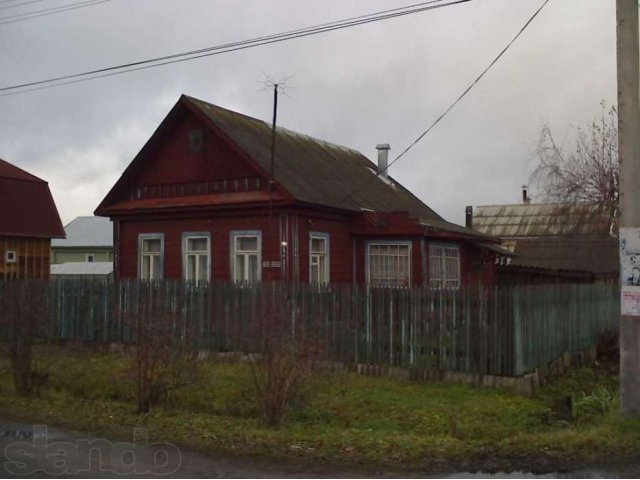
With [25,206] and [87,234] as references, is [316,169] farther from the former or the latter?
[87,234]

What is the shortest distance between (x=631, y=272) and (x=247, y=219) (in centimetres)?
1159

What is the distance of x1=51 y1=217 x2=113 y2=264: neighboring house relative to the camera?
55.6 metres

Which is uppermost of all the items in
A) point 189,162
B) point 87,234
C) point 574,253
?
point 87,234

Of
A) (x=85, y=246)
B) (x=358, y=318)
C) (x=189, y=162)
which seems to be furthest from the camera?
(x=85, y=246)

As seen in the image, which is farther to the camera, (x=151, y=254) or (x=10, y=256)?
(x=10, y=256)

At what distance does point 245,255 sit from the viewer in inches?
723

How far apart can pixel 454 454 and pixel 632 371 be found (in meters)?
2.82

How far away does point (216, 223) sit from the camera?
61.7ft

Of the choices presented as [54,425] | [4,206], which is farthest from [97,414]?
[4,206]

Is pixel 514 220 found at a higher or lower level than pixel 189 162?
higher

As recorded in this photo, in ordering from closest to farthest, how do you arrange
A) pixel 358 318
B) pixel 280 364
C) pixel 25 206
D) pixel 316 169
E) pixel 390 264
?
pixel 280 364, pixel 358 318, pixel 390 264, pixel 316 169, pixel 25 206

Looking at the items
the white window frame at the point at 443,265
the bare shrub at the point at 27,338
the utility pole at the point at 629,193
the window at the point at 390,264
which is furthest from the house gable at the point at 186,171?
the utility pole at the point at 629,193

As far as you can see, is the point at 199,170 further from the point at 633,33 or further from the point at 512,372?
the point at 633,33

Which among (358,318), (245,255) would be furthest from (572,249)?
(358,318)
